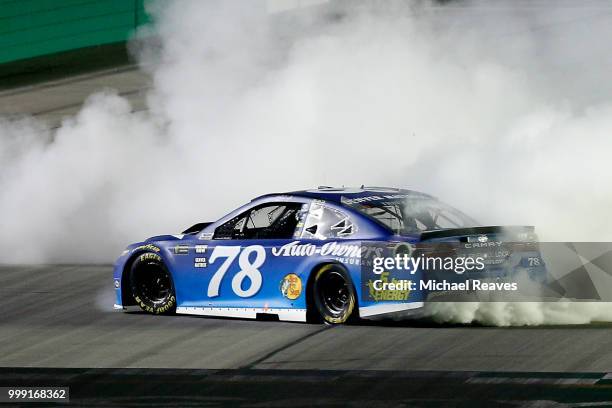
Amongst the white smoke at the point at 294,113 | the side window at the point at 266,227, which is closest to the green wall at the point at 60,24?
the white smoke at the point at 294,113

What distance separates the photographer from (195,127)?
17703mm

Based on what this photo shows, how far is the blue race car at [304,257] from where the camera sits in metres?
10.1

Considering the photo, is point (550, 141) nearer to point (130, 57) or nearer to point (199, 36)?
point (199, 36)

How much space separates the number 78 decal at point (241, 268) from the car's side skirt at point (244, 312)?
134 mm

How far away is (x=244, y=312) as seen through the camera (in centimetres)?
1098

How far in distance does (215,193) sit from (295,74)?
208 cm

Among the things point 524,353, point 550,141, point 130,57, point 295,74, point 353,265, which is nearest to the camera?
point 524,353

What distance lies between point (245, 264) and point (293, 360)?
7.06 feet

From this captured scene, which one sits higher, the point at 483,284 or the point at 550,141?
the point at 550,141

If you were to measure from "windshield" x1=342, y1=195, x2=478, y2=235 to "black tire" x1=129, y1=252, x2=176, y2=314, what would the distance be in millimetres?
2009

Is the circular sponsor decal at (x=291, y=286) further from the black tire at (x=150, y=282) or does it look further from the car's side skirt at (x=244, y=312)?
the black tire at (x=150, y=282)

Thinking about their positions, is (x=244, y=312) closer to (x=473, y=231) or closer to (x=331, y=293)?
(x=331, y=293)

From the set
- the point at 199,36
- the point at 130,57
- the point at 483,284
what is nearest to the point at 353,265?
the point at 483,284

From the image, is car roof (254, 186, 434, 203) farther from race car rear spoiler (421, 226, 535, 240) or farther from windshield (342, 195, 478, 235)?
race car rear spoiler (421, 226, 535, 240)
